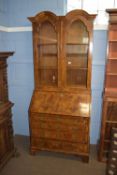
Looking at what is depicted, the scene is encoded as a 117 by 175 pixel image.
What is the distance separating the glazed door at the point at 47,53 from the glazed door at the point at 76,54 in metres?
0.17

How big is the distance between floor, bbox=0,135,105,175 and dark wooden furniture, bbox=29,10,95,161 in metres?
0.15

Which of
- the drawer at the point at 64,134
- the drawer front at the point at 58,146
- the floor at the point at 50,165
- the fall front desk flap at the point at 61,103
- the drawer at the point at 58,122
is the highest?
the fall front desk flap at the point at 61,103

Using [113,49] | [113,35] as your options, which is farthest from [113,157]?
[113,35]

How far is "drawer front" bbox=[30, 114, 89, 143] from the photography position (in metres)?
2.51

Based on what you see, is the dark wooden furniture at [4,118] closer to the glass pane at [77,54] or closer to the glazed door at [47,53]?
the glazed door at [47,53]

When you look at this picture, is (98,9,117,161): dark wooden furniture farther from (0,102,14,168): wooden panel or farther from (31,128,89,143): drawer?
(0,102,14,168): wooden panel

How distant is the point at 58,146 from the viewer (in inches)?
106

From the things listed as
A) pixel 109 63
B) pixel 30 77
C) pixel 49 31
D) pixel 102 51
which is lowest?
pixel 30 77

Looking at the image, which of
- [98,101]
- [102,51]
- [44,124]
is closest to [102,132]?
[98,101]

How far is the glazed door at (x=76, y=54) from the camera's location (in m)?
2.58

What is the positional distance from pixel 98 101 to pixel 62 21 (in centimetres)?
139

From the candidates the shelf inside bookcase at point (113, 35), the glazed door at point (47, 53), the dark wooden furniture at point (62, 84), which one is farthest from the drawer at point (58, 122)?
the shelf inside bookcase at point (113, 35)

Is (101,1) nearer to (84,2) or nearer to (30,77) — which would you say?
(84,2)

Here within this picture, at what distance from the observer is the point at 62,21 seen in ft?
8.27
